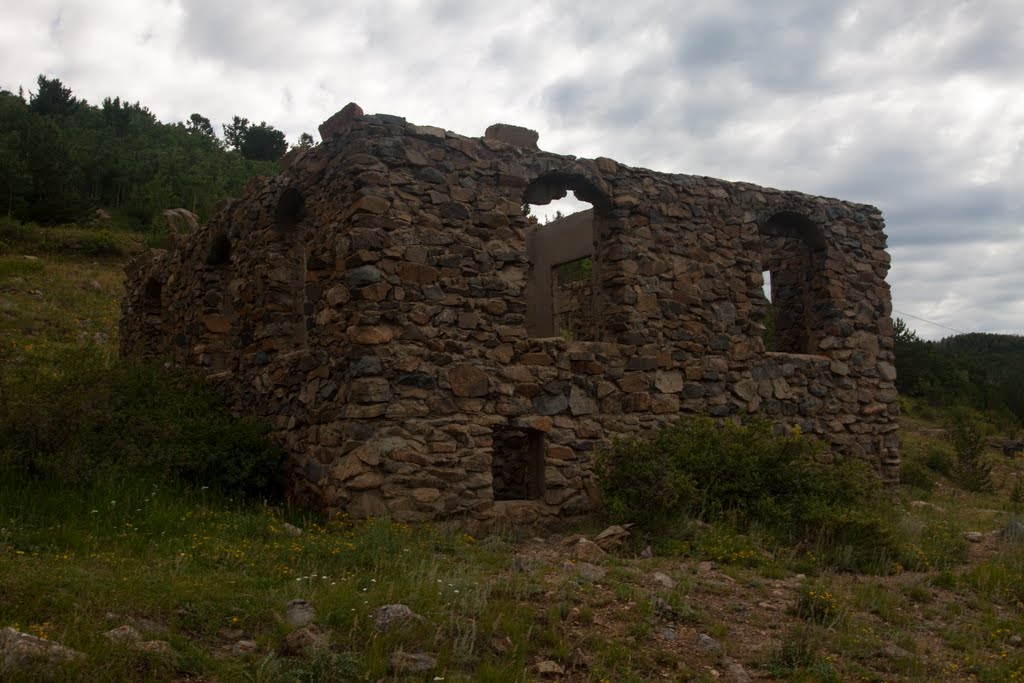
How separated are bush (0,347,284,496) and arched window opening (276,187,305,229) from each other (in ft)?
7.22

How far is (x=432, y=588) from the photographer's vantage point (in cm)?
514

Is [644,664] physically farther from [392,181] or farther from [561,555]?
[392,181]

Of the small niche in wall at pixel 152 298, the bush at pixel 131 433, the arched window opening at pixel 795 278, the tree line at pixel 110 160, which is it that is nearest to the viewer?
the bush at pixel 131 433

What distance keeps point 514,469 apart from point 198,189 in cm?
2422

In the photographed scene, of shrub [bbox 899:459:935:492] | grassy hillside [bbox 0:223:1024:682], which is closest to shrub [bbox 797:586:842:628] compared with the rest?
grassy hillside [bbox 0:223:1024:682]

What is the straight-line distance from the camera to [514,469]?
31.8ft

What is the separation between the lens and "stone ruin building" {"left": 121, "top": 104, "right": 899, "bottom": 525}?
7582 mm

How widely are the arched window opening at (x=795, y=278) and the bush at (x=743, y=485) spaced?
2.40 m

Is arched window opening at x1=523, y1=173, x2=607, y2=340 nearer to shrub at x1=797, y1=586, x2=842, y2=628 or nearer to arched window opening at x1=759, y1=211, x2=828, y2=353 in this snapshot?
arched window opening at x1=759, y1=211, x2=828, y2=353

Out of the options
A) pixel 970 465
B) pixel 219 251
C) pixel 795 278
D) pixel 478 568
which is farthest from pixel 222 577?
pixel 970 465

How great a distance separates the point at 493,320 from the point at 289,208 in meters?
2.88

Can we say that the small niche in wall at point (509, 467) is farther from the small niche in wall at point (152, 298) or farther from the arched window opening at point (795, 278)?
the small niche in wall at point (152, 298)

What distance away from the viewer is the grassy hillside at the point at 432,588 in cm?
428

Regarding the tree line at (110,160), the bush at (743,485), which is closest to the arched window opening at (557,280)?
the bush at (743,485)
